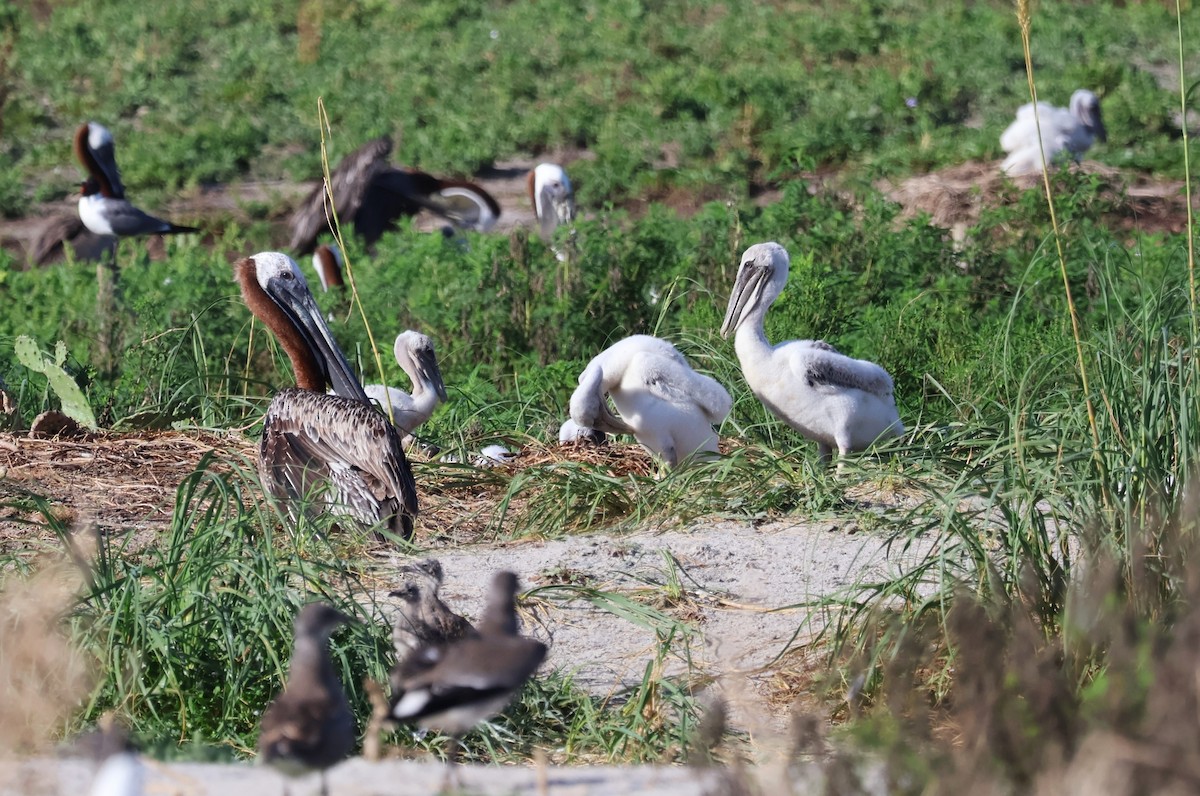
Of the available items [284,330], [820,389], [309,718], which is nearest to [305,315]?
[284,330]

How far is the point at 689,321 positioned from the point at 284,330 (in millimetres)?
2113

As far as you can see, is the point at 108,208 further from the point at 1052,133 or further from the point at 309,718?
the point at 309,718

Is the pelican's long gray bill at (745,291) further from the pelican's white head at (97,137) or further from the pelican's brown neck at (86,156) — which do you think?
the pelican's white head at (97,137)

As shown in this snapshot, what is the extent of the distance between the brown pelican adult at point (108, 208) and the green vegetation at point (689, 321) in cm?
26

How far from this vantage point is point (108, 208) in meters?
12.1

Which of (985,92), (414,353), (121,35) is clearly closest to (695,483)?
(414,353)

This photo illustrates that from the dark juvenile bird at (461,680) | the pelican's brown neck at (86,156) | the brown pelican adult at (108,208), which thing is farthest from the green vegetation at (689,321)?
the dark juvenile bird at (461,680)

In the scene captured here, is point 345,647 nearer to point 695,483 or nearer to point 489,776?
point 489,776

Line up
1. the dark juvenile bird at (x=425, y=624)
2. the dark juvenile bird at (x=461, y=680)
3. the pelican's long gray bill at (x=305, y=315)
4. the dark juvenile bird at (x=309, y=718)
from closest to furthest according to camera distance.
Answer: the dark juvenile bird at (x=309, y=718) < the dark juvenile bird at (x=461, y=680) < the dark juvenile bird at (x=425, y=624) < the pelican's long gray bill at (x=305, y=315)

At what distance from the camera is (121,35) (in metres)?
18.4

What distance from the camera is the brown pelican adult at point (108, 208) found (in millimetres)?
12102

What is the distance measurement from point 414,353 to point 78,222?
20.4 ft

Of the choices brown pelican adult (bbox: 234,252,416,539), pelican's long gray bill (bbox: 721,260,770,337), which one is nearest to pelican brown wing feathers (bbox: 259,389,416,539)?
brown pelican adult (bbox: 234,252,416,539)

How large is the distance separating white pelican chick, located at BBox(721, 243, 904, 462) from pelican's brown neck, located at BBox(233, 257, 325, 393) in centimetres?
176
